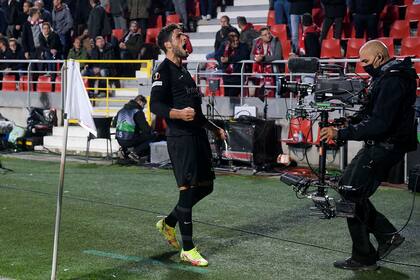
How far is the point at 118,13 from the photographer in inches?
854

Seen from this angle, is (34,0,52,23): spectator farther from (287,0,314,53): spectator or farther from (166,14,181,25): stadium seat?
(287,0,314,53): spectator

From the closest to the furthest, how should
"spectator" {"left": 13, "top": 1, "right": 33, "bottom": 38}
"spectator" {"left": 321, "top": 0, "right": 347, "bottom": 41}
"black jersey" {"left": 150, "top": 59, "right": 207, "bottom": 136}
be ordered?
1. "black jersey" {"left": 150, "top": 59, "right": 207, "bottom": 136}
2. "spectator" {"left": 321, "top": 0, "right": 347, "bottom": 41}
3. "spectator" {"left": 13, "top": 1, "right": 33, "bottom": 38}

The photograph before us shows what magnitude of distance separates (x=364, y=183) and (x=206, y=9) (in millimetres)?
14527

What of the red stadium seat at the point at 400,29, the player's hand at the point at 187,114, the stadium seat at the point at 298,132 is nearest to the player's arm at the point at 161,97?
the player's hand at the point at 187,114

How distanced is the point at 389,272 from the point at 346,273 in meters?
0.39

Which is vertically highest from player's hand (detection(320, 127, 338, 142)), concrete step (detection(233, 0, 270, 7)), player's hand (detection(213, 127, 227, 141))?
concrete step (detection(233, 0, 270, 7))

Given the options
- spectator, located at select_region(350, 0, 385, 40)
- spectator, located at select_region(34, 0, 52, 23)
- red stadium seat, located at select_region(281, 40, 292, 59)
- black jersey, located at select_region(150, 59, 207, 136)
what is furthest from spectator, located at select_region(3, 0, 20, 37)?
black jersey, located at select_region(150, 59, 207, 136)

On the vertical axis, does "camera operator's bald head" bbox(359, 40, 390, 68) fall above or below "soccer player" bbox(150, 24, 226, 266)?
above

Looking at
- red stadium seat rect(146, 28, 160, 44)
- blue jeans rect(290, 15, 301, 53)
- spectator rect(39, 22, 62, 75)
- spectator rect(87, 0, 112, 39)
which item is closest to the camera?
blue jeans rect(290, 15, 301, 53)

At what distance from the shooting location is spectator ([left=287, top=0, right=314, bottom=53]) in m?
17.6

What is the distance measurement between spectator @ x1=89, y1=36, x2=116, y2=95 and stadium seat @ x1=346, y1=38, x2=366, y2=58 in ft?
18.4

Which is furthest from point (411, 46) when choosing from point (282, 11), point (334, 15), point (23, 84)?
point (23, 84)

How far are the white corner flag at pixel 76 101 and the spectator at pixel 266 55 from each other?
9.61m

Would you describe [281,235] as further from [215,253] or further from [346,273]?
[346,273]
